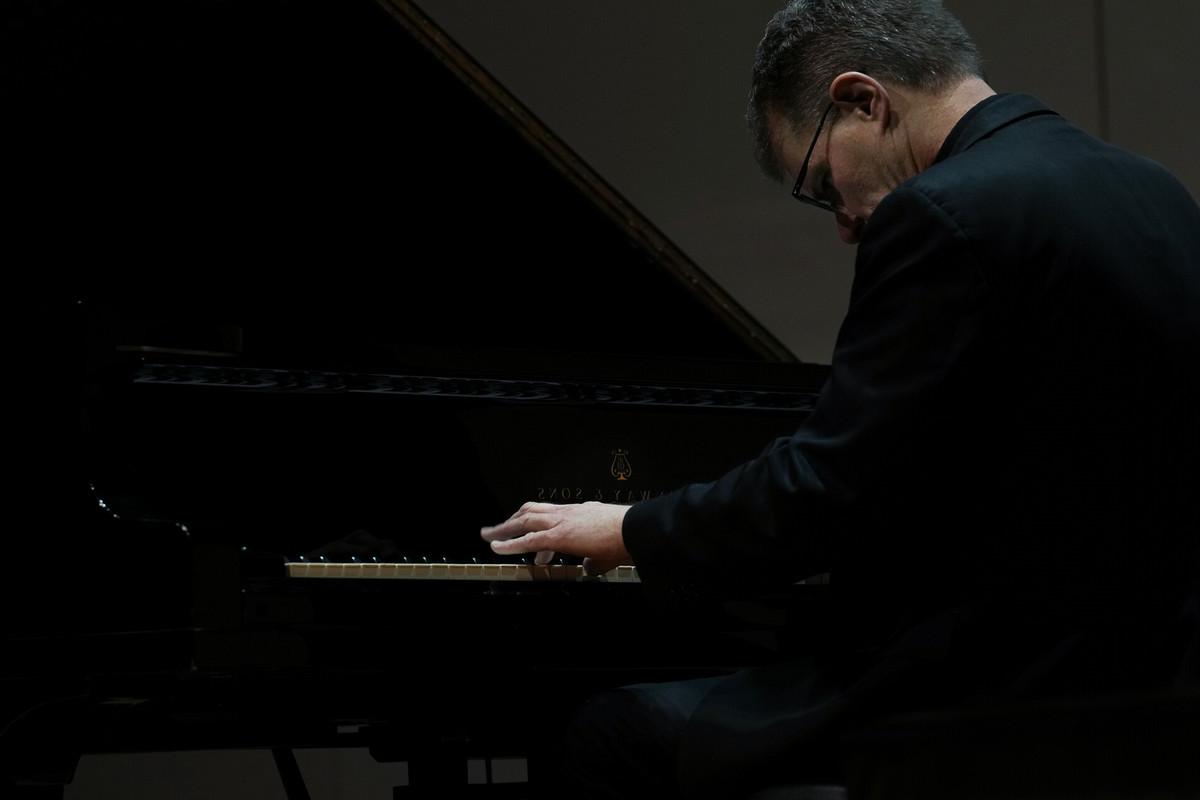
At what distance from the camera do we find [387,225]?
2713mm

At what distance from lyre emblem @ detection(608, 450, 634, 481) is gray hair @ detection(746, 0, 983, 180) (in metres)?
0.66

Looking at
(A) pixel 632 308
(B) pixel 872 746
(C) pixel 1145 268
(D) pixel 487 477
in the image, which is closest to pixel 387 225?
(A) pixel 632 308

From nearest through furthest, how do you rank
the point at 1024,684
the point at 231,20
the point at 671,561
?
the point at 1024,684 → the point at 671,561 → the point at 231,20

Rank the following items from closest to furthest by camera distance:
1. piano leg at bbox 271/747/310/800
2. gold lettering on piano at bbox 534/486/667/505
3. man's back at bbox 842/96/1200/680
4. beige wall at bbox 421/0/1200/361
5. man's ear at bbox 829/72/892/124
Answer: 1. man's back at bbox 842/96/1200/680
2. man's ear at bbox 829/72/892/124
3. gold lettering on piano at bbox 534/486/667/505
4. piano leg at bbox 271/747/310/800
5. beige wall at bbox 421/0/1200/361

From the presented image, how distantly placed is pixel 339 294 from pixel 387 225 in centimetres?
21

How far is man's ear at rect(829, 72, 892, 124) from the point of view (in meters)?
1.63

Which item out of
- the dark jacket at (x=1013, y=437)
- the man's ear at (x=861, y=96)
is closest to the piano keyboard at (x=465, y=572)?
the dark jacket at (x=1013, y=437)

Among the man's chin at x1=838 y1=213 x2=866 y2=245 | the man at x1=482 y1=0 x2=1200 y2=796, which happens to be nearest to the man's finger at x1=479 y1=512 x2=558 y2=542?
the man at x1=482 y1=0 x2=1200 y2=796

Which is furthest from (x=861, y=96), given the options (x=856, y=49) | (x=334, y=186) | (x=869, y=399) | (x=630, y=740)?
(x=334, y=186)

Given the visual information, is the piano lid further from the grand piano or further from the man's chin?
the man's chin

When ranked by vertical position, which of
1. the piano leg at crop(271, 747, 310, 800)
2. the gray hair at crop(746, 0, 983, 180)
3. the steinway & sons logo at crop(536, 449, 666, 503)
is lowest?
the piano leg at crop(271, 747, 310, 800)

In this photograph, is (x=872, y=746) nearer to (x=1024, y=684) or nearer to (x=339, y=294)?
(x=1024, y=684)

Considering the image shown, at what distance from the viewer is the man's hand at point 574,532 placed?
168cm

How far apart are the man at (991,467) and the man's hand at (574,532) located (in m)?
0.18
